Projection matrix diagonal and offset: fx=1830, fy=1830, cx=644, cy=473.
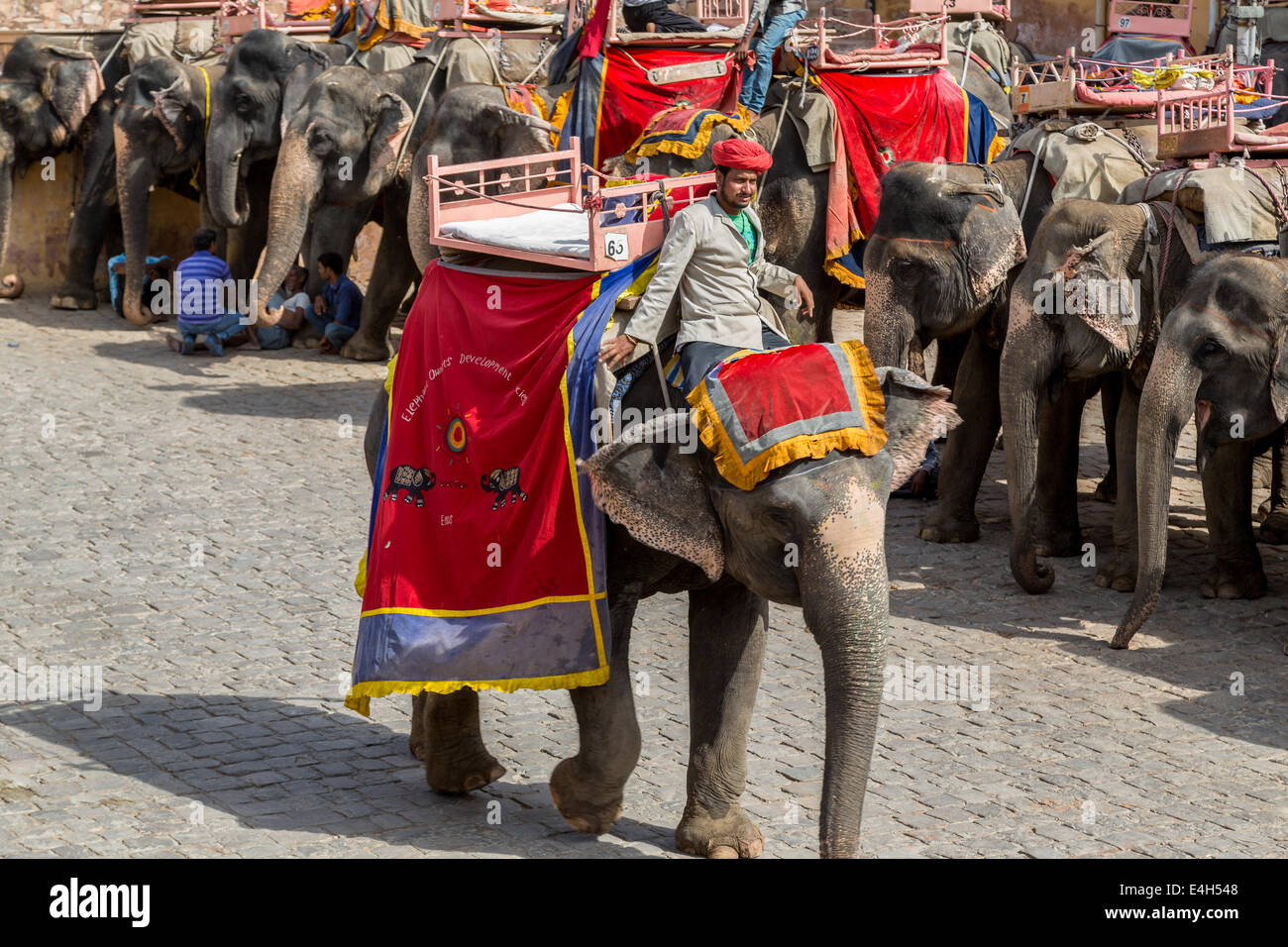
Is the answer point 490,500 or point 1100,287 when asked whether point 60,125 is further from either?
point 490,500

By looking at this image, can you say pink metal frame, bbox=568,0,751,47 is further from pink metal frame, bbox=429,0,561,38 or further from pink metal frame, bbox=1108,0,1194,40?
pink metal frame, bbox=1108,0,1194,40

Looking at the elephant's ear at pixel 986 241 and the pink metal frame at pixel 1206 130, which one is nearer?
the pink metal frame at pixel 1206 130

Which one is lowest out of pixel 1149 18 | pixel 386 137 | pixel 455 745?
pixel 455 745

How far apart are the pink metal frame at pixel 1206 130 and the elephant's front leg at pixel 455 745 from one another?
19.7 feet

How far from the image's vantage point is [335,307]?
16.6m

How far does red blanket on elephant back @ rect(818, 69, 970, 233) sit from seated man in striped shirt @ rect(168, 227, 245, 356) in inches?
234

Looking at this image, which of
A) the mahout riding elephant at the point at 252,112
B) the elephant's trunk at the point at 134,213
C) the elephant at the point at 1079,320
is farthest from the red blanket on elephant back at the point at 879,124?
the elephant's trunk at the point at 134,213

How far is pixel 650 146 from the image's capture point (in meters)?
12.2

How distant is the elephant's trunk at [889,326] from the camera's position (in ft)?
36.7

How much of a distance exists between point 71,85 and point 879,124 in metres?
9.49

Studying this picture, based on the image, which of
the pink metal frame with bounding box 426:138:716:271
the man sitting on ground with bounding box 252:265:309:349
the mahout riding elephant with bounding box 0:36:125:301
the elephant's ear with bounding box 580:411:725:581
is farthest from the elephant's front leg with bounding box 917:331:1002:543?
the mahout riding elephant with bounding box 0:36:125:301

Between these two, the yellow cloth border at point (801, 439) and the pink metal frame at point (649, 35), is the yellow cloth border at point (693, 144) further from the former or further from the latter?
the yellow cloth border at point (801, 439)

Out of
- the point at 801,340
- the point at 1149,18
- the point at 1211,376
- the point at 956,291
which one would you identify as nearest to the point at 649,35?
the point at 956,291

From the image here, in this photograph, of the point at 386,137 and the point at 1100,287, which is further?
the point at 386,137
